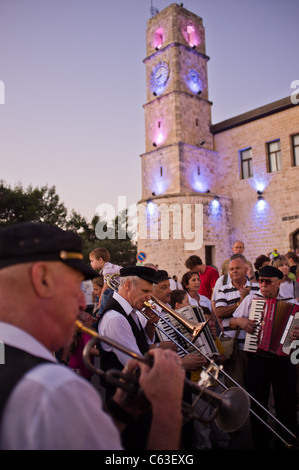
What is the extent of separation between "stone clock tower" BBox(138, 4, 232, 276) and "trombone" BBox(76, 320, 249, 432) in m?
19.7

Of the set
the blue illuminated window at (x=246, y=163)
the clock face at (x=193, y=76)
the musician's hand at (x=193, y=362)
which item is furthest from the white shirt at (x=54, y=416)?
the clock face at (x=193, y=76)

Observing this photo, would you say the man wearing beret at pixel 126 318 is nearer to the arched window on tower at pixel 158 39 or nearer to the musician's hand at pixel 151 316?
the musician's hand at pixel 151 316

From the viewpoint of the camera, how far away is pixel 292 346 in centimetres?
407

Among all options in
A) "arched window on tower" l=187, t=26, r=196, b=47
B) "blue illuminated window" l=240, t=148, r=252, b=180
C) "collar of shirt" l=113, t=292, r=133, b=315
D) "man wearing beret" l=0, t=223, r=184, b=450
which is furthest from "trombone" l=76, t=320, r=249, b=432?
"arched window on tower" l=187, t=26, r=196, b=47

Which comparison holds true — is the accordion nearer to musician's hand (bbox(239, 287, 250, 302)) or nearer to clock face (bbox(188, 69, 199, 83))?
musician's hand (bbox(239, 287, 250, 302))

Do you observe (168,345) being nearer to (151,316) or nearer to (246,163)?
(151,316)

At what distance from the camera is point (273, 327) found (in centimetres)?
417

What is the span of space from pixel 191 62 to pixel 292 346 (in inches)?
977

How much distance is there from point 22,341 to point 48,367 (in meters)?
0.20

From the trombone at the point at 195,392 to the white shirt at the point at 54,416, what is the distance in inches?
20.2

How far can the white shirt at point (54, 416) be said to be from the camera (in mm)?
950

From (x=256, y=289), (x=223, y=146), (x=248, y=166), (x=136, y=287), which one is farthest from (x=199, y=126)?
(x=136, y=287)

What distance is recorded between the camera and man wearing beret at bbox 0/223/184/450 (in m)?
0.97
